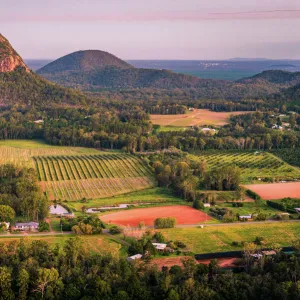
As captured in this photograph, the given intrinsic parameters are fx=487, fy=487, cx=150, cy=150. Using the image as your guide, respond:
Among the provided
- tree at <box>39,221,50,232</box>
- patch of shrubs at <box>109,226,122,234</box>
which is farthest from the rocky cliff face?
patch of shrubs at <box>109,226,122,234</box>

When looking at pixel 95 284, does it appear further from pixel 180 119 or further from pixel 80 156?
pixel 180 119

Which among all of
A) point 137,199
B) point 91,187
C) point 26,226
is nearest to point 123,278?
point 26,226

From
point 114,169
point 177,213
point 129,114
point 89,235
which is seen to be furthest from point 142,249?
point 129,114

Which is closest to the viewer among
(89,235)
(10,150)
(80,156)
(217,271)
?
(217,271)

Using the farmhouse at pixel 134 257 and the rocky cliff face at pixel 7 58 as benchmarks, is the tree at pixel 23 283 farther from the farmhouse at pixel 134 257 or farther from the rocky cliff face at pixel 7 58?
the rocky cliff face at pixel 7 58

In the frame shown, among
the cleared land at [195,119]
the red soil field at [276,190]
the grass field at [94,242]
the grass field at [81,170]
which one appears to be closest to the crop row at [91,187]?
the grass field at [81,170]

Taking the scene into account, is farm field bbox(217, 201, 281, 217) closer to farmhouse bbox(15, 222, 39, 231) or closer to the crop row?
the crop row
